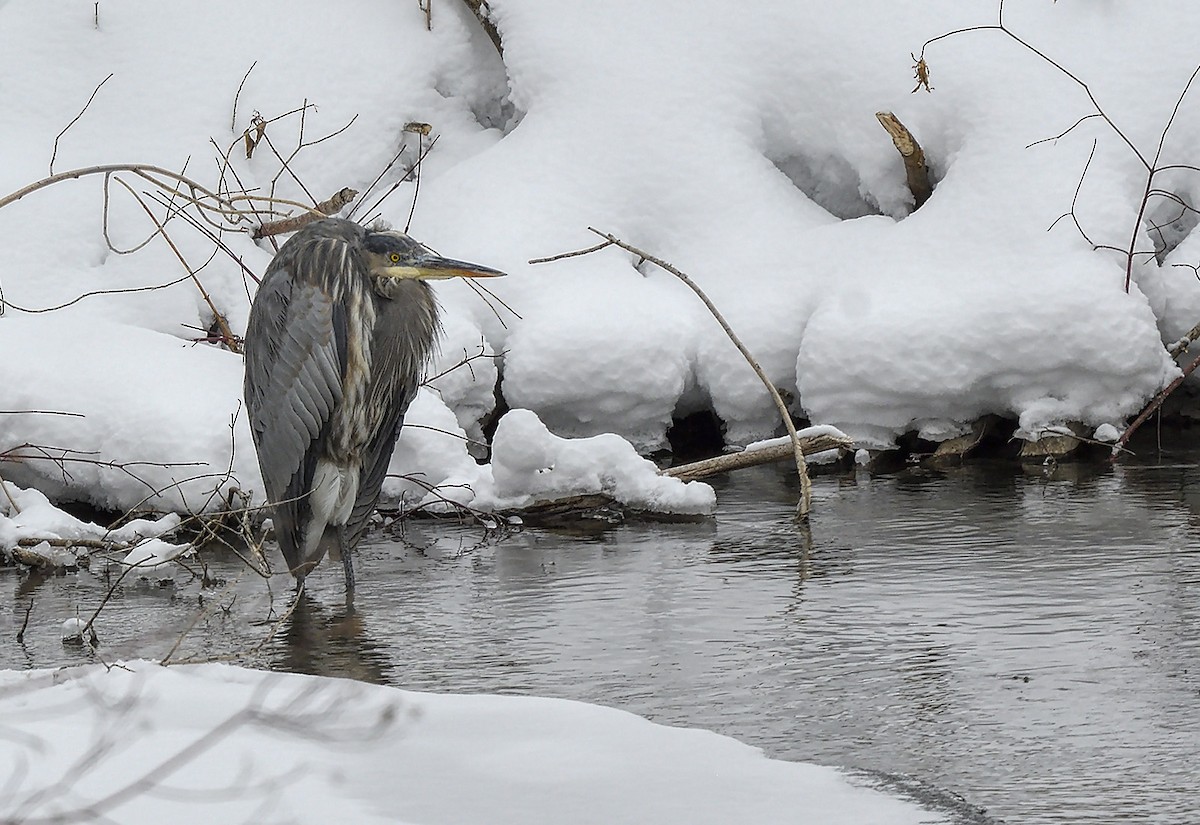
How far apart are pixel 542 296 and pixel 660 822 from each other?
17.2ft

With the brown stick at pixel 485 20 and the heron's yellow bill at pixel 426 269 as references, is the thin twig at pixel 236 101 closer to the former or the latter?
the brown stick at pixel 485 20

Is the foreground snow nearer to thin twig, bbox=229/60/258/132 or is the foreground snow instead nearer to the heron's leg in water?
the heron's leg in water

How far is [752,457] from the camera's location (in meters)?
6.52

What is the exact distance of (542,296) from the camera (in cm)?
775

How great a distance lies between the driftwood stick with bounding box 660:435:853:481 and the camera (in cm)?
644

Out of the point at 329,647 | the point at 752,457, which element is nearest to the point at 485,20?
the point at 752,457

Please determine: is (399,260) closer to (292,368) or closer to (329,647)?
(292,368)

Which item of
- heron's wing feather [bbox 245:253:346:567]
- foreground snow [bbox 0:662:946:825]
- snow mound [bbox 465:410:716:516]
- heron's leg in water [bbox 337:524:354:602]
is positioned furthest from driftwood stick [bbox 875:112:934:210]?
foreground snow [bbox 0:662:946:825]

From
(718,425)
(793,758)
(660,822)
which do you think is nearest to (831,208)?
(718,425)

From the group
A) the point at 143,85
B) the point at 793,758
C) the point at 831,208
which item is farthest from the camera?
the point at 143,85

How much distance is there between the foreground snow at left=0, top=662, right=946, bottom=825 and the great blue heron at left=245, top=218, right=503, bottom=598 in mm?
1861

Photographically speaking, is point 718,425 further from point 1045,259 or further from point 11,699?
point 11,699

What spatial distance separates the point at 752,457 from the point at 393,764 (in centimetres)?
374

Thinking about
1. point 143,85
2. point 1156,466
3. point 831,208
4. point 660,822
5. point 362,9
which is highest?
point 362,9
